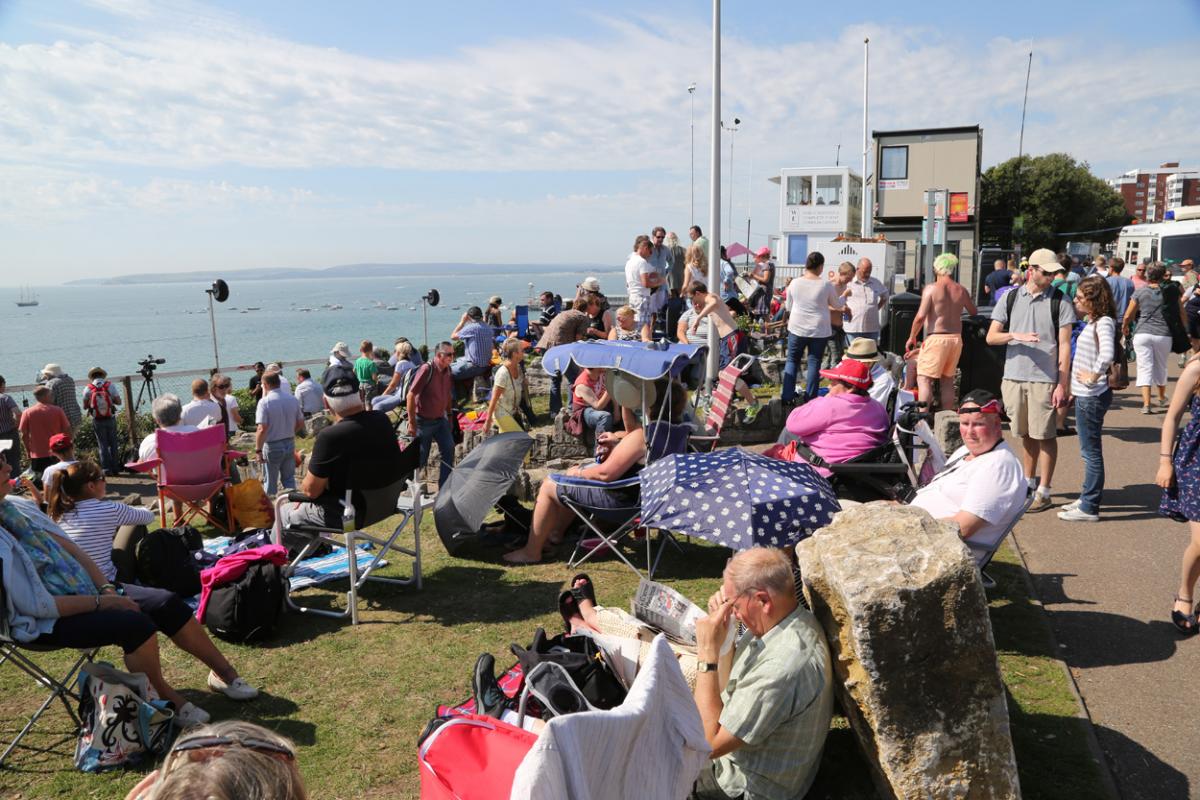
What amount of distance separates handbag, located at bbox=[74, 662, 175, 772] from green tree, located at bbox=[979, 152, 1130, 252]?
56.0m

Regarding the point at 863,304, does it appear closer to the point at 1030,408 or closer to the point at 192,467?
the point at 1030,408

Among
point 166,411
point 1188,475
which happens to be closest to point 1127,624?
point 1188,475

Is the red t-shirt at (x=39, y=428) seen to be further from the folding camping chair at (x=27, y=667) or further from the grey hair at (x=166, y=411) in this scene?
the folding camping chair at (x=27, y=667)

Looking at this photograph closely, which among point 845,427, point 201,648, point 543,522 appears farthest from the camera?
point 543,522

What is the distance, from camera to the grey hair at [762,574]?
2959 millimetres

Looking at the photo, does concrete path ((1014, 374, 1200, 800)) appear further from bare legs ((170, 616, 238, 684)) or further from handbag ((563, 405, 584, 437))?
handbag ((563, 405, 584, 437))

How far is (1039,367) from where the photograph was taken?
6.63 m

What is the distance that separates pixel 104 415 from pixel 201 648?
368 inches

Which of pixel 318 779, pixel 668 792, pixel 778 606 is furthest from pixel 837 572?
pixel 318 779

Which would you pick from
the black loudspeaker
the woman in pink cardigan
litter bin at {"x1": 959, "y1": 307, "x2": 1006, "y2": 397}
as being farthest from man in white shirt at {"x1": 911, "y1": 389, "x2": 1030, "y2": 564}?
the black loudspeaker

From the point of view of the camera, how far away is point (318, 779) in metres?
3.49

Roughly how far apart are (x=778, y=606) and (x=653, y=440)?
9.71 feet

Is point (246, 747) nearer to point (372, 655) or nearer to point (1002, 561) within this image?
point (372, 655)

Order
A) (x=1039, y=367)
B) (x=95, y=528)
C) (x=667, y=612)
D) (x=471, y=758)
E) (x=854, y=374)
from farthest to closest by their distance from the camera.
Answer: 1. (x=1039, y=367)
2. (x=854, y=374)
3. (x=95, y=528)
4. (x=667, y=612)
5. (x=471, y=758)
